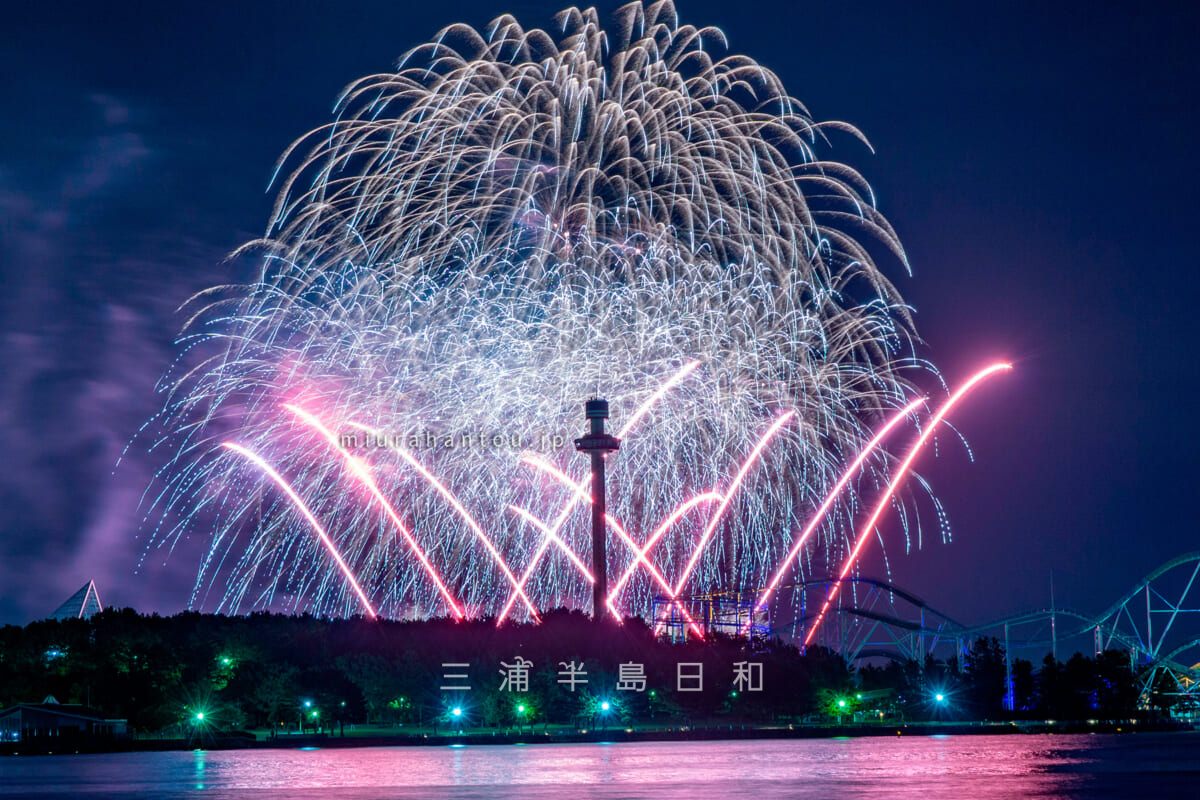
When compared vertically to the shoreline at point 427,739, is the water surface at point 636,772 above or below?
above

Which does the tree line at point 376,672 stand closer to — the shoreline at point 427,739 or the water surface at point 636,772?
the shoreline at point 427,739

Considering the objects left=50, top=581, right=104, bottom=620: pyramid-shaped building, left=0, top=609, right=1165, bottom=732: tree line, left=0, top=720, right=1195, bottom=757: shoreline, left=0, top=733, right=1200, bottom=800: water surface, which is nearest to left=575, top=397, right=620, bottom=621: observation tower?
left=0, top=609, right=1165, bottom=732: tree line

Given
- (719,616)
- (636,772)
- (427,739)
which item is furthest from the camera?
(719,616)

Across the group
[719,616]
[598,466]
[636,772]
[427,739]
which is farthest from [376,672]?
[636,772]

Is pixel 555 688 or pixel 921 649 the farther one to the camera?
pixel 921 649

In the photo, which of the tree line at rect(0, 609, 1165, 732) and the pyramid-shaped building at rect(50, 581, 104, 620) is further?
the pyramid-shaped building at rect(50, 581, 104, 620)

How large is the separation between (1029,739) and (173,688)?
70645mm

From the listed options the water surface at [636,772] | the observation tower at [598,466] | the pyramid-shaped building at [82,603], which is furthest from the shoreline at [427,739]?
the pyramid-shaped building at [82,603]

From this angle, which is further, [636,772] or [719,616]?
[719,616]

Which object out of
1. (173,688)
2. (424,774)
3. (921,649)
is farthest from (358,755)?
(921,649)

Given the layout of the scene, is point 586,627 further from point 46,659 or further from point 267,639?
point 46,659

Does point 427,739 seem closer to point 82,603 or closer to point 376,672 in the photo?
point 376,672

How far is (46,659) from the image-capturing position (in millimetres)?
119312

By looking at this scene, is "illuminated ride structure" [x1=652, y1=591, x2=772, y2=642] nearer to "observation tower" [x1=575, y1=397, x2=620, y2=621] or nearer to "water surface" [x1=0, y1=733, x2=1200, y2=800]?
"observation tower" [x1=575, y1=397, x2=620, y2=621]
